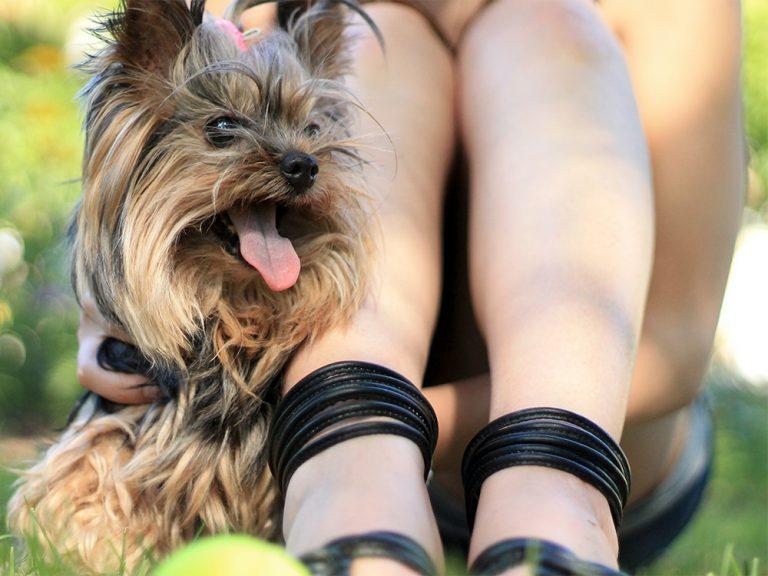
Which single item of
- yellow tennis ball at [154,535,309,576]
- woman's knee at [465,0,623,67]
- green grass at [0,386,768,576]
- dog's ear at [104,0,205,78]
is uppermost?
dog's ear at [104,0,205,78]

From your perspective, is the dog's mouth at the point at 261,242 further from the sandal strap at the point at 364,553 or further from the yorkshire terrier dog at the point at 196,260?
the sandal strap at the point at 364,553

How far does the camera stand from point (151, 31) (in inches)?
69.7

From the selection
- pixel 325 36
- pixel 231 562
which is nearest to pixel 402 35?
pixel 325 36

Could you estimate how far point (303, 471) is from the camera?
4.80 ft

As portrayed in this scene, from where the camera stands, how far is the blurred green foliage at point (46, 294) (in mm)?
3621

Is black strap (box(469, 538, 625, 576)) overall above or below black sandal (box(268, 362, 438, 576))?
above

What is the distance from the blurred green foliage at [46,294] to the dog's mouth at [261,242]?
128cm

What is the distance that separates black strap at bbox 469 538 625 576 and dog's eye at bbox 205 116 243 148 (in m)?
0.83

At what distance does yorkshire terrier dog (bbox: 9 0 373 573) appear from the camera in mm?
1759

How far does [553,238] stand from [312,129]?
497 mm

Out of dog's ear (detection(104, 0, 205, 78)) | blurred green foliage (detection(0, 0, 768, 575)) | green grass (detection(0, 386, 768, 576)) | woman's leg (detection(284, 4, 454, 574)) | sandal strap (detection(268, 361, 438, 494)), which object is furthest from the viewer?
blurred green foliage (detection(0, 0, 768, 575))

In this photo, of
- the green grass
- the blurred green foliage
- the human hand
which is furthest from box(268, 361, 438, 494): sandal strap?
the blurred green foliage

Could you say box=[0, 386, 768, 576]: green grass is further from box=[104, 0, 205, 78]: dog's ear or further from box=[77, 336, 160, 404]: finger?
box=[104, 0, 205, 78]: dog's ear

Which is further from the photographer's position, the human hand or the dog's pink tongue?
the human hand
